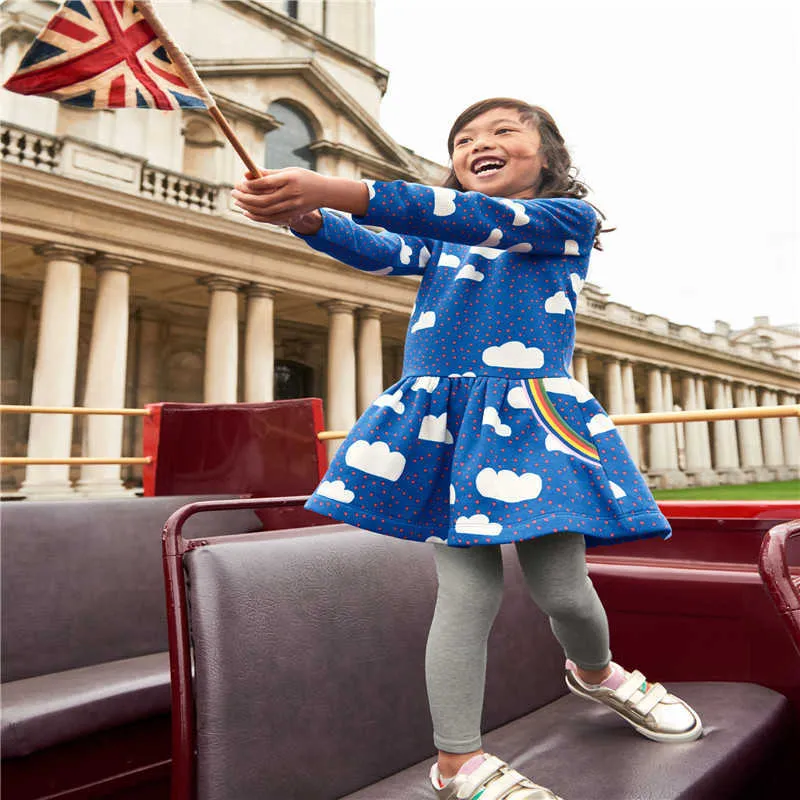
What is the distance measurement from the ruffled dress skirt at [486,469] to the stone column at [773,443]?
44203 millimetres

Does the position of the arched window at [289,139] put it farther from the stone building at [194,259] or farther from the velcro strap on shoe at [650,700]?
the velcro strap on shoe at [650,700]

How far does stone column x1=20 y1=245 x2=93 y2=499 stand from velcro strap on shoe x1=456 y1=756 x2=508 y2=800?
46.7 ft

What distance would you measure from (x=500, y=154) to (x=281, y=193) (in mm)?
755

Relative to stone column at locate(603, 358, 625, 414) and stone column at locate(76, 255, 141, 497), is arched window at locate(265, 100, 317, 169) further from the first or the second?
stone column at locate(603, 358, 625, 414)

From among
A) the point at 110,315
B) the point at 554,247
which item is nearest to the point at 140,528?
the point at 554,247

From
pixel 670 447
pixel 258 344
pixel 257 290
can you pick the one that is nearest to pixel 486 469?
pixel 258 344

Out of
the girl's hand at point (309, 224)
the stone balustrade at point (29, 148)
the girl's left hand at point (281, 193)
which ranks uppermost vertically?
the stone balustrade at point (29, 148)

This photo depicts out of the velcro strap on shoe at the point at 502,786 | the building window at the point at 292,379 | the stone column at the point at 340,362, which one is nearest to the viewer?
the velcro strap on shoe at the point at 502,786

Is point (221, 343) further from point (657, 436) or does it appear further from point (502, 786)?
point (657, 436)

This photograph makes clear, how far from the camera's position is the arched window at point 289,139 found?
21672 mm

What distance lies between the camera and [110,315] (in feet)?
50.6

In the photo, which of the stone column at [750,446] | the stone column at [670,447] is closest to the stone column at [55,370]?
the stone column at [670,447]

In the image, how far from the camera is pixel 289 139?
22109mm

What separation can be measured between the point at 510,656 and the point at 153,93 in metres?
1.86
